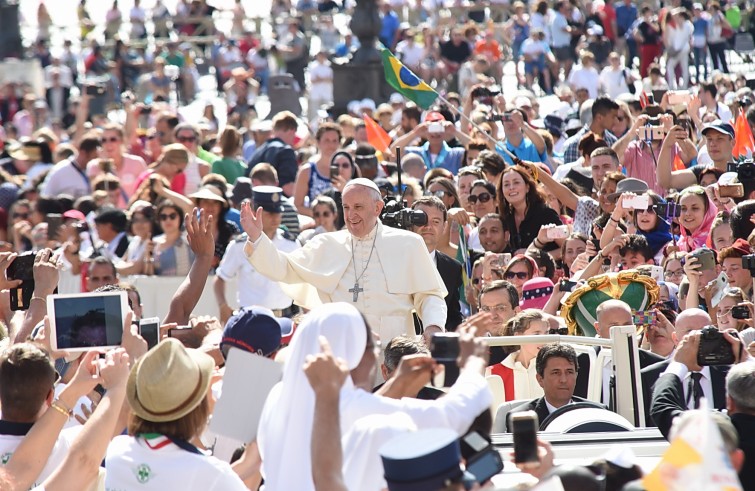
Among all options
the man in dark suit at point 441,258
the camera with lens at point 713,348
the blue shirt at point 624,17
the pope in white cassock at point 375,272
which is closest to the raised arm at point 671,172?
the man in dark suit at point 441,258

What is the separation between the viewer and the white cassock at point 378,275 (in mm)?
8109

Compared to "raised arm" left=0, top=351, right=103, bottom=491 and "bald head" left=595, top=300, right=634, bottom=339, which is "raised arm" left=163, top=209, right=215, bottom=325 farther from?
"raised arm" left=0, top=351, right=103, bottom=491

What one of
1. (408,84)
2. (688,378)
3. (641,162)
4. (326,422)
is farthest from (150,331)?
(408,84)

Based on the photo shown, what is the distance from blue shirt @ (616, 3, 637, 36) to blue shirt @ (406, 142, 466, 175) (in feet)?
44.2

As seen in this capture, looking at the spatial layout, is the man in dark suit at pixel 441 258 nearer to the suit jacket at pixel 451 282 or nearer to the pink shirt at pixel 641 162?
the suit jacket at pixel 451 282

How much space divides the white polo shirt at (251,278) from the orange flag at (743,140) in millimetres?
3290

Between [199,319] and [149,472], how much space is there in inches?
91.7

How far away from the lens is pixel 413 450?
379 centimetres

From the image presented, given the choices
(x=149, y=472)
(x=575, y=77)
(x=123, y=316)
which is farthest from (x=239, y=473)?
(x=575, y=77)

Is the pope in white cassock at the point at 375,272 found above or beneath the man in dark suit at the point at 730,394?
above

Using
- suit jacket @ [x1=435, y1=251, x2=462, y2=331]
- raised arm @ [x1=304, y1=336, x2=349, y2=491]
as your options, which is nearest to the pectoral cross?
suit jacket @ [x1=435, y1=251, x2=462, y2=331]

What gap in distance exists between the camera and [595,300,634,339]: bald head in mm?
7493

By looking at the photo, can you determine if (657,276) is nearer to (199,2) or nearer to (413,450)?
Answer: (413,450)

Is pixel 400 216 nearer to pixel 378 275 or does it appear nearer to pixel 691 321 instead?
pixel 378 275
